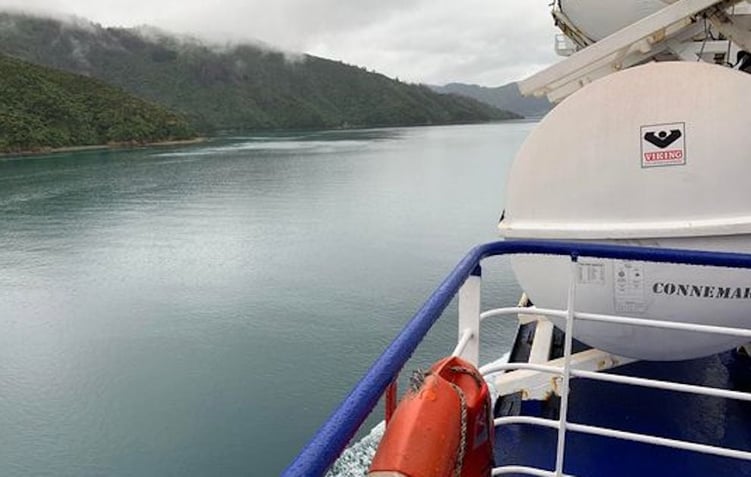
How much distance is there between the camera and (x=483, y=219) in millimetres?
15922

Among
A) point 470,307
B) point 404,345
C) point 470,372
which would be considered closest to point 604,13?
point 470,307

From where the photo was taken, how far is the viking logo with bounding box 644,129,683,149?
7.21 ft

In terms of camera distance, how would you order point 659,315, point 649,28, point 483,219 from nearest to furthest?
point 659,315
point 649,28
point 483,219

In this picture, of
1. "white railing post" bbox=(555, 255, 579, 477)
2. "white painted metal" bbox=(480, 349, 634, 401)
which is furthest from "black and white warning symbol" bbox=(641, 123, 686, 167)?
"white painted metal" bbox=(480, 349, 634, 401)

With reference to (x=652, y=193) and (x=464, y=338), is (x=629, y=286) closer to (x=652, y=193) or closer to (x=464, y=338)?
(x=652, y=193)

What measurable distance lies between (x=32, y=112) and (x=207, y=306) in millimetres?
43208

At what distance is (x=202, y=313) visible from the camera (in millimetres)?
9305

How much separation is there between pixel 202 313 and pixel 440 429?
878cm

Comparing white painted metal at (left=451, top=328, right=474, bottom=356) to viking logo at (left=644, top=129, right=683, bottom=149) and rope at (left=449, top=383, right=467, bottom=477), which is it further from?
viking logo at (left=644, top=129, right=683, bottom=149)

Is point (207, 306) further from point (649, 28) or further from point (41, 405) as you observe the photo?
point (649, 28)

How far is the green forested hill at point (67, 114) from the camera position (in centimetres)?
4175

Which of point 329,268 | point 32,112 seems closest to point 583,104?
point 329,268

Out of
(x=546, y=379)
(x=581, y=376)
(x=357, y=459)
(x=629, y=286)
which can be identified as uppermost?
(x=629, y=286)

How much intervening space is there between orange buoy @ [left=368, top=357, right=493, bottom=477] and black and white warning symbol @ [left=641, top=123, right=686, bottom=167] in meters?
1.37
